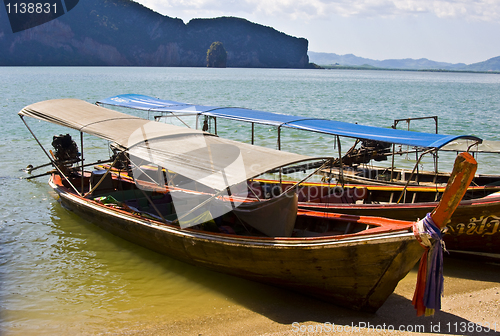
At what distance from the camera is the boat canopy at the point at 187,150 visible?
18.2 feet

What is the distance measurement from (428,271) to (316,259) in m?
1.39

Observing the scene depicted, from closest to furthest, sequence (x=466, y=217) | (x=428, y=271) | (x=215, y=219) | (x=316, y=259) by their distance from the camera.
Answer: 1. (x=428, y=271)
2. (x=316, y=259)
3. (x=466, y=217)
4. (x=215, y=219)

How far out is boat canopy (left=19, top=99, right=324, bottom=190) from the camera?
5545mm

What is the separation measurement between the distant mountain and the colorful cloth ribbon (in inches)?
5477

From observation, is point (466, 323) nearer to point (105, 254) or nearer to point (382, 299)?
point (382, 299)

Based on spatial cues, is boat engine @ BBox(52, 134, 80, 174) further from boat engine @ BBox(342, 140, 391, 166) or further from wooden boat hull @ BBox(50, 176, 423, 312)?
boat engine @ BBox(342, 140, 391, 166)

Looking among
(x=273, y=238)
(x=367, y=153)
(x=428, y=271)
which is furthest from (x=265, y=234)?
(x=367, y=153)

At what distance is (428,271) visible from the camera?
4633 millimetres

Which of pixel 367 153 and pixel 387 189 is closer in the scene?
pixel 387 189

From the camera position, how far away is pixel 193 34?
6029 inches

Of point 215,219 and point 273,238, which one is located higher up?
point 273,238

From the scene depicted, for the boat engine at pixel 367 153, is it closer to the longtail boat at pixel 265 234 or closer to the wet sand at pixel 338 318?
the longtail boat at pixel 265 234

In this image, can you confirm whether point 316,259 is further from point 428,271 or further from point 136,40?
point 136,40

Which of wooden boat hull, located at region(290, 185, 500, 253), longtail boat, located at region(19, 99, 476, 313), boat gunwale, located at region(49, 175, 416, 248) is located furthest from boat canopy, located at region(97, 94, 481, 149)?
boat gunwale, located at region(49, 175, 416, 248)
